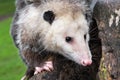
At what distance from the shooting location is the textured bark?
5.02 m

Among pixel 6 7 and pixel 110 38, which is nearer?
pixel 110 38

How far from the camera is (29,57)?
232 inches

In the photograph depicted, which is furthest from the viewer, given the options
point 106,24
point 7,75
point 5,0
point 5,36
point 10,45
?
point 5,0

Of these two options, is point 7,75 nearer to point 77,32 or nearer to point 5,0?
point 77,32

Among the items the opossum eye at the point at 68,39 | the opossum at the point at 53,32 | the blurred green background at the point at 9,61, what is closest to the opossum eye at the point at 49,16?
the opossum at the point at 53,32

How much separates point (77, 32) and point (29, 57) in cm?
85

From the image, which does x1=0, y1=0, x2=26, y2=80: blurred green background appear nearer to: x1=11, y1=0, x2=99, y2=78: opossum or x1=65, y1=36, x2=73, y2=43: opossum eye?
x1=11, y1=0, x2=99, y2=78: opossum

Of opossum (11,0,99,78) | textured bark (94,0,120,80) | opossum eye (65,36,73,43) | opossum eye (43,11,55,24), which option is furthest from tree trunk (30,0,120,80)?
opossum eye (43,11,55,24)

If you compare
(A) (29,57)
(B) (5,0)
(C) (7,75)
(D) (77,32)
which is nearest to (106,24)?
(D) (77,32)

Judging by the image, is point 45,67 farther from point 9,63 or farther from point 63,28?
point 9,63

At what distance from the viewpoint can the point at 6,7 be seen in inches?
1618

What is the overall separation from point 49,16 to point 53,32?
0.21 metres

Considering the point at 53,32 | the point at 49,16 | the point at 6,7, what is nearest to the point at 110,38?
the point at 53,32

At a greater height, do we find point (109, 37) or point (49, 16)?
point (49, 16)
